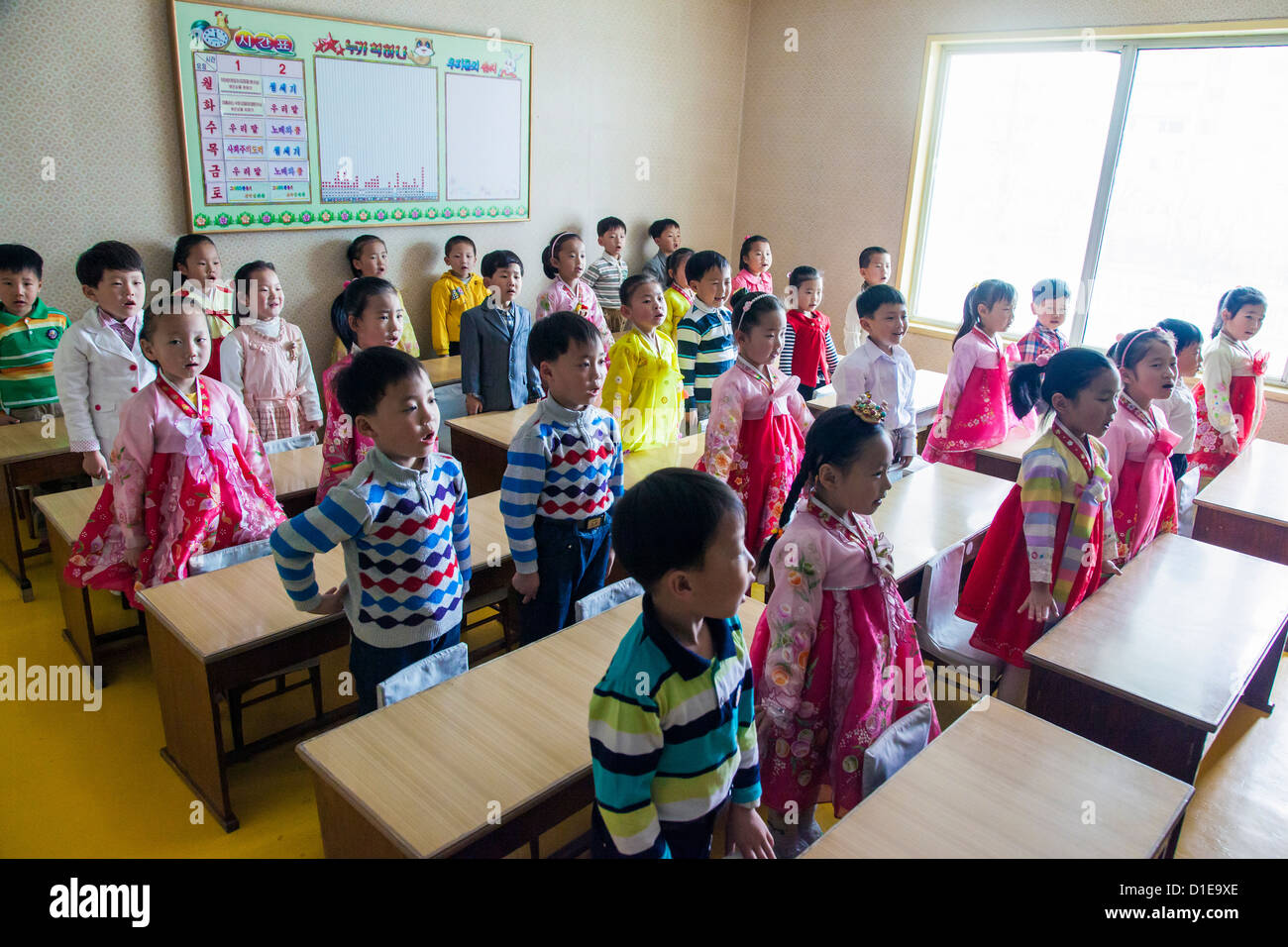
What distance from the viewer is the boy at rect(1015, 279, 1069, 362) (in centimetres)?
441

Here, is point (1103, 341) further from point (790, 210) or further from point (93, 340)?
point (93, 340)

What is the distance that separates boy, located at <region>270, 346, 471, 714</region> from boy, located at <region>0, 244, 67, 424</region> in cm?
268

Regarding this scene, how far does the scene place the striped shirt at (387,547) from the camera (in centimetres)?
188

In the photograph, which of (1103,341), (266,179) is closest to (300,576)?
(266,179)

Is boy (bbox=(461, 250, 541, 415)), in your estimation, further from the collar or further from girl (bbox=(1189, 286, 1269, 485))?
girl (bbox=(1189, 286, 1269, 485))

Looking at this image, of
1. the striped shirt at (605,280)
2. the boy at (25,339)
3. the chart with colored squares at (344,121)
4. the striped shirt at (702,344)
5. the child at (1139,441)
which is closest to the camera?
the child at (1139,441)

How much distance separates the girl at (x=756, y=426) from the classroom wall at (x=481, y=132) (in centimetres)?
317

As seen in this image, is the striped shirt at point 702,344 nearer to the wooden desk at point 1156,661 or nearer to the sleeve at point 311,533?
the wooden desk at point 1156,661

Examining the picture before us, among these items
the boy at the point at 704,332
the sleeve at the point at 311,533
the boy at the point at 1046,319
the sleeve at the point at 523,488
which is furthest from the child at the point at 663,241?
the sleeve at the point at 311,533

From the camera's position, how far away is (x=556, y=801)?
176 centimetres

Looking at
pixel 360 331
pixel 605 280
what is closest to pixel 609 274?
pixel 605 280

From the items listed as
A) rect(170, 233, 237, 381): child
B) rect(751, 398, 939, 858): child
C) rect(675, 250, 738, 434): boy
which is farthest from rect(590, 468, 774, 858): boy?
rect(170, 233, 237, 381): child

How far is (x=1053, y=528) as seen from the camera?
240cm

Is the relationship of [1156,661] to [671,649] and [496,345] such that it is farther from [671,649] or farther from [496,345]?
[496,345]
